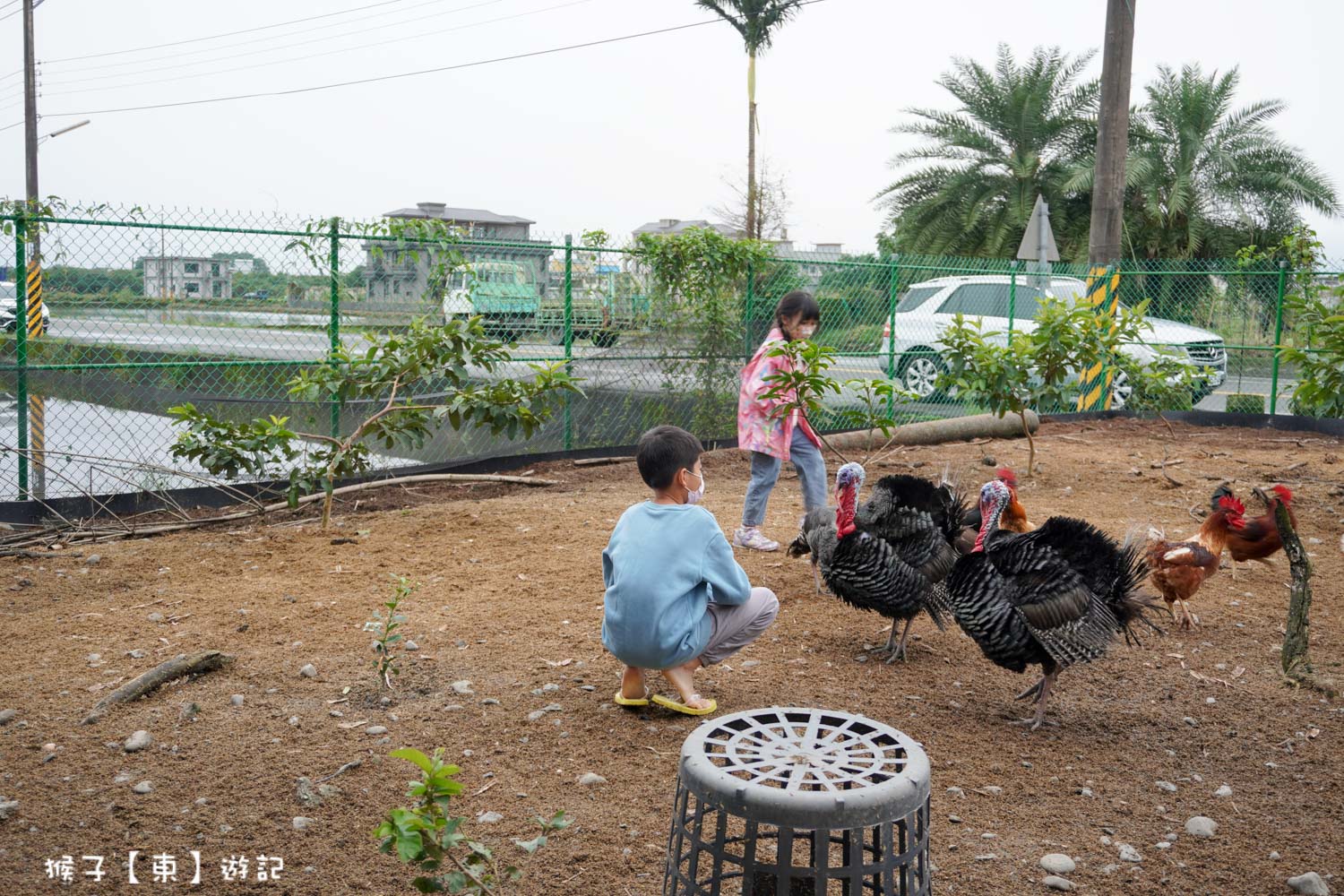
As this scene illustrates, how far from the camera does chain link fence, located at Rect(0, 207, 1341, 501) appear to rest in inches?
284

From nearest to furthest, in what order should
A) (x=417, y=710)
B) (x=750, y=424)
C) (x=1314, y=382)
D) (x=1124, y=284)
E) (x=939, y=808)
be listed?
1. (x=939, y=808)
2. (x=417, y=710)
3. (x=750, y=424)
4. (x=1314, y=382)
5. (x=1124, y=284)

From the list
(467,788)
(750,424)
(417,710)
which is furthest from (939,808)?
(750,424)

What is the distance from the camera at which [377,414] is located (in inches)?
289

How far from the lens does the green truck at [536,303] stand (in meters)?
9.02

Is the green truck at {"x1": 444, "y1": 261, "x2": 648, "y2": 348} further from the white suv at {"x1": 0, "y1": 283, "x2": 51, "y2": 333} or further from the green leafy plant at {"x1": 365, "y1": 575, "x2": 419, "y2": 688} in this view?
the green leafy plant at {"x1": 365, "y1": 575, "x2": 419, "y2": 688}

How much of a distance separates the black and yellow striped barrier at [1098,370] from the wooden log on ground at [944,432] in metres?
2.58

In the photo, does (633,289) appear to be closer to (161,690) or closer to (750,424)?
(750,424)

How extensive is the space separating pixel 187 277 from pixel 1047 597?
20.9 feet

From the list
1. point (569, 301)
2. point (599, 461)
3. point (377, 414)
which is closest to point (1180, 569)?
point (377, 414)

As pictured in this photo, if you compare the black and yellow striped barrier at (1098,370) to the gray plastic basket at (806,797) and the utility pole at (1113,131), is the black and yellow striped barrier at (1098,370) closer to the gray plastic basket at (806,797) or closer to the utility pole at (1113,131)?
the utility pole at (1113,131)

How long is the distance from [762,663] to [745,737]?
2379 millimetres

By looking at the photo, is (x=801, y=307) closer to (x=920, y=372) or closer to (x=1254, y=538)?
(x=1254, y=538)

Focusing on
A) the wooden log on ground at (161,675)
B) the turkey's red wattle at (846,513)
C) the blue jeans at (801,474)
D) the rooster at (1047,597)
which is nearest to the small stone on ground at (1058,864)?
the rooster at (1047,597)

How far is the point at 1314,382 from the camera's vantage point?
23.7 feet
